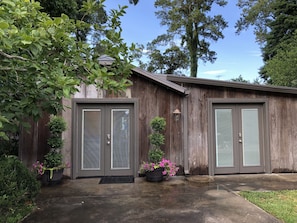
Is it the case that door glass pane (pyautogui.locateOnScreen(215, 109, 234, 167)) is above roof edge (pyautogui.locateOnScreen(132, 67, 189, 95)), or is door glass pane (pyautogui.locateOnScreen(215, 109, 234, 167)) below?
below

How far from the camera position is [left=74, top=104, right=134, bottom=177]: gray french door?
6.50 m

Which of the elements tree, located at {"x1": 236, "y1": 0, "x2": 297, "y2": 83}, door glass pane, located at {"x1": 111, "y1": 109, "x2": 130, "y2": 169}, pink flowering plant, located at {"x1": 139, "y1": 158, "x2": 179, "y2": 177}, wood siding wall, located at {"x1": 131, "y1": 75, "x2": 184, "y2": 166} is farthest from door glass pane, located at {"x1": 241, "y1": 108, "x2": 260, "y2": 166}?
tree, located at {"x1": 236, "y1": 0, "x2": 297, "y2": 83}

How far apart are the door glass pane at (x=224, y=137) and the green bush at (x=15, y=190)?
4.69 metres

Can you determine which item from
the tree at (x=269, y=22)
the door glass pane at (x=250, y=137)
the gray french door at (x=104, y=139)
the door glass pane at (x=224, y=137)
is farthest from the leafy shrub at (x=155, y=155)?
the tree at (x=269, y=22)

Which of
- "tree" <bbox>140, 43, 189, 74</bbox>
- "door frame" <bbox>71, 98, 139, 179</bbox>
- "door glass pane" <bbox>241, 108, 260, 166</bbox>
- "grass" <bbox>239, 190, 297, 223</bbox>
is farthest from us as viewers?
"tree" <bbox>140, 43, 189, 74</bbox>

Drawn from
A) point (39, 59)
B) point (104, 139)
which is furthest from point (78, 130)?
point (39, 59)

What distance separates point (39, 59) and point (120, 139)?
174 inches

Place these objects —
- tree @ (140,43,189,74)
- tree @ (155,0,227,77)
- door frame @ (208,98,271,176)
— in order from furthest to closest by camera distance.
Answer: tree @ (140,43,189,74), tree @ (155,0,227,77), door frame @ (208,98,271,176)

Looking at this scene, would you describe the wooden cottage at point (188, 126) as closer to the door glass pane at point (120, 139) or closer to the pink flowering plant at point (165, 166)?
the door glass pane at point (120, 139)

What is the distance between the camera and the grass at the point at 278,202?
11.9 ft

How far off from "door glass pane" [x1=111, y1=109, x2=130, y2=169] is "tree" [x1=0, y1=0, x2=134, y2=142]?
3.43m

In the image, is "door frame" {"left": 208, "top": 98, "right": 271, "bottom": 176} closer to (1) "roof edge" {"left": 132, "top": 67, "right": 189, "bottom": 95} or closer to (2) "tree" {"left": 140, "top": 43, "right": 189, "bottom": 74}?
(1) "roof edge" {"left": 132, "top": 67, "right": 189, "bottom": 95}

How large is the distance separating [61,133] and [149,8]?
19.0 meters

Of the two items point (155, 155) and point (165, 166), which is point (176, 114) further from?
point (165, 166)
